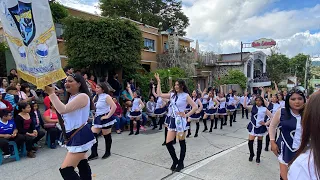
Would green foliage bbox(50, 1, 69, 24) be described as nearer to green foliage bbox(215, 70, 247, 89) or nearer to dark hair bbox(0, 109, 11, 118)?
dark hair bbox(0, 109, 11, 118)

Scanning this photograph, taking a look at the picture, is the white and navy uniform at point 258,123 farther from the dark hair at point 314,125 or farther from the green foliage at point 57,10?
the green foliage at point 57,10

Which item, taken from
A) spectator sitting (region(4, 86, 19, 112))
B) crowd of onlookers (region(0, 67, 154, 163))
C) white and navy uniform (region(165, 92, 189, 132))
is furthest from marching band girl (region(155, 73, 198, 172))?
spectator sitting (region(4, 86, 19, 112))

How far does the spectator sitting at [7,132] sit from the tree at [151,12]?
1729 centimetres

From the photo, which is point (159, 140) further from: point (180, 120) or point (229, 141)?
point (180, 120)

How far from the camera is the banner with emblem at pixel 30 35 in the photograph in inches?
97.0

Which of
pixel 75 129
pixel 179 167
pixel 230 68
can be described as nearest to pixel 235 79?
pixel 230 68

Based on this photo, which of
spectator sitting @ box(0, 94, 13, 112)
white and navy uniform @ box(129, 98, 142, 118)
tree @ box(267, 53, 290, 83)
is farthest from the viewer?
tree @ box(267, 53, 290, 83)

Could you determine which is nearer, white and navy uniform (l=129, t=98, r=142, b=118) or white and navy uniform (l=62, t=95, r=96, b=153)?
white and navy uniform (l=62, t=95, r=96, b=153)

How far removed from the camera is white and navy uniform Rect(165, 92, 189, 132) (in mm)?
4613

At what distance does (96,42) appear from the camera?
1088 cm

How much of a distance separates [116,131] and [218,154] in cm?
420

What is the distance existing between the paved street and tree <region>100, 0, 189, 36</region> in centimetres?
1747

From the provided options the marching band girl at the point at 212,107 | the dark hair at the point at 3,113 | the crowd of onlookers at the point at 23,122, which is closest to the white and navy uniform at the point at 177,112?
the crowd of onlookers at the point at 23,122

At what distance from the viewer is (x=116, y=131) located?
863 centimetres
